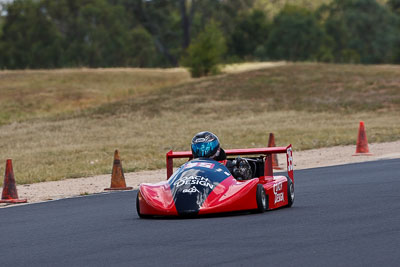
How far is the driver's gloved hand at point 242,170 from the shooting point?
12242 millimetres

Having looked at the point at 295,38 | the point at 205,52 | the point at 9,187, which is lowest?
the point at 9,187

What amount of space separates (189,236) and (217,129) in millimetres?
28576

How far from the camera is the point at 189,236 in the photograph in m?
9.47

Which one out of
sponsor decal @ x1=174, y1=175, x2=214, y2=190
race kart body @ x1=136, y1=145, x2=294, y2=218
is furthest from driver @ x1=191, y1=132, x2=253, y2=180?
sponsor decal @ x1=174, y1=175, x2=214, y2=190

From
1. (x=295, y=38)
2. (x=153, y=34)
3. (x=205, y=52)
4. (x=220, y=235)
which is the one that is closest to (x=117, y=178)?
(x=220, y=235)

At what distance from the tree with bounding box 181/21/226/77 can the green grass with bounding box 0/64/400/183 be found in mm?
1404

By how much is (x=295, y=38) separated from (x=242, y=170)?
3556 inches

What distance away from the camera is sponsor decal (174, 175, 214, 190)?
10.9 m

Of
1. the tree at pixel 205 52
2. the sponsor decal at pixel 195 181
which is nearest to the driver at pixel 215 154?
the sponsor decal at pixel 195 181

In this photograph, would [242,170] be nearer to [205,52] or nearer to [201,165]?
[201,165]

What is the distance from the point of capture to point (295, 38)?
3984 inches

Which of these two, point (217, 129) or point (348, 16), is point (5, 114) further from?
point (348, 16)

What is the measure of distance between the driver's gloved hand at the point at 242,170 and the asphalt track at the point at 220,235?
77 centimetres

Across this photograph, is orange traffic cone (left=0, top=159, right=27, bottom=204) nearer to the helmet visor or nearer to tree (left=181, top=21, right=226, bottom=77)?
the helmet visor
